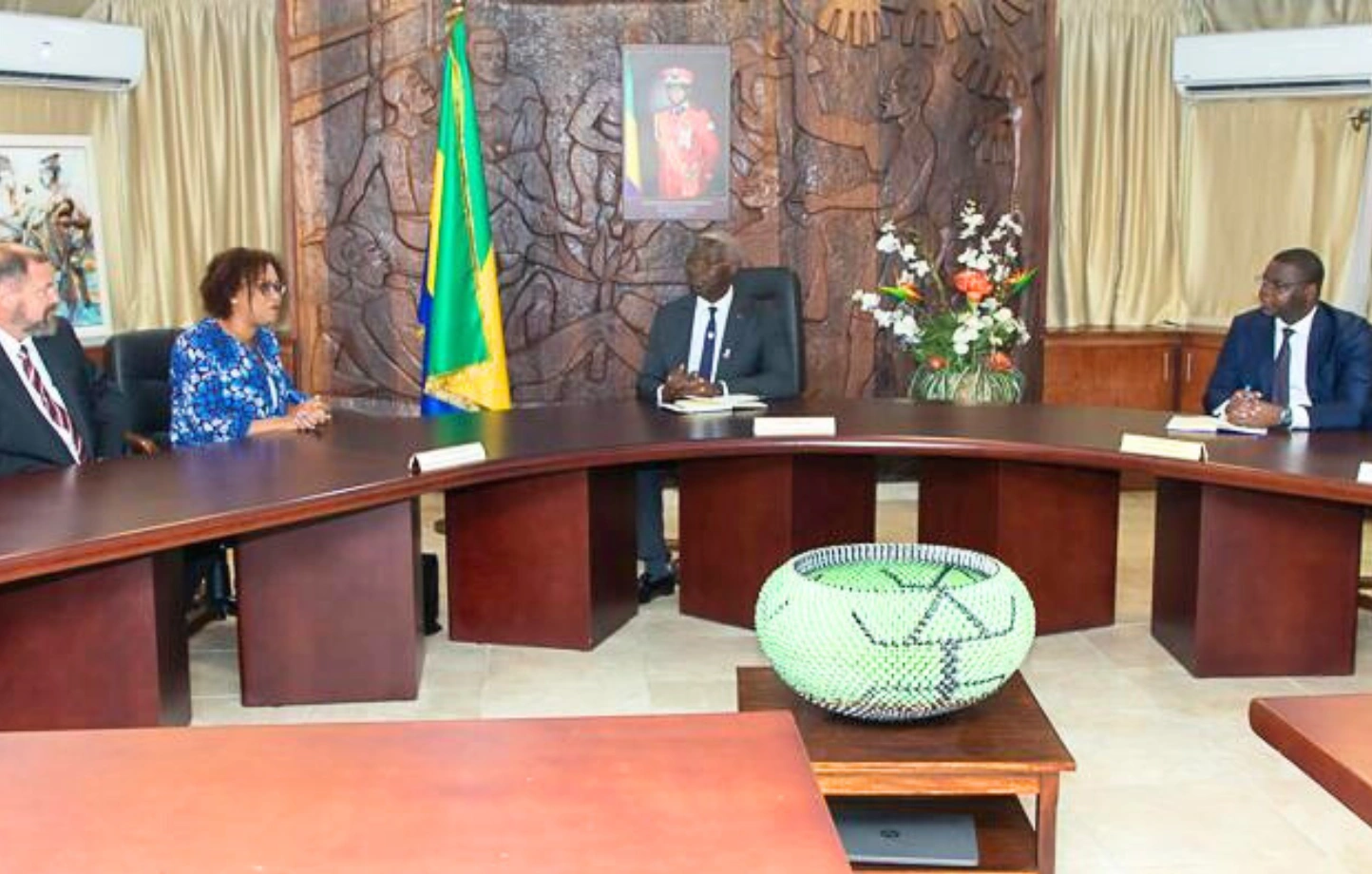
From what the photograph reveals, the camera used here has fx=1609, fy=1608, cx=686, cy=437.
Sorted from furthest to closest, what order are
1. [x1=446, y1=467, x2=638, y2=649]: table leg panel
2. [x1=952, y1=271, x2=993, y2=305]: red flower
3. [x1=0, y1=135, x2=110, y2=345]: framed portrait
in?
1. [x1=0, y1=135, x2=110, y2=345]: framed portrait
2. [x1=952, y1=271, x2=993, y2=305]: red flower
3. [x1=446, y1=467, x2=638, y2=649]: table leg panel

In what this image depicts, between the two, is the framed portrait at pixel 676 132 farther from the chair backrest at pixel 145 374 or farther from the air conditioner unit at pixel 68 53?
the chair backrest at pixel 145 374

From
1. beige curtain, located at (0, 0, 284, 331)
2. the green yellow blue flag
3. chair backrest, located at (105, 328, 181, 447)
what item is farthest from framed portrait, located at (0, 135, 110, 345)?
the green yellow blue flag

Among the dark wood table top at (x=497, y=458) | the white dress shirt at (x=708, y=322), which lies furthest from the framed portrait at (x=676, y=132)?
the dark wood table top at (x=497, y=458)

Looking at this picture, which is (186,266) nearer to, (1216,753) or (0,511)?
(0,511)

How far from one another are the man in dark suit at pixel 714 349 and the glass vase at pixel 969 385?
1.49ft

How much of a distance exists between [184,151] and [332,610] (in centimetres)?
323

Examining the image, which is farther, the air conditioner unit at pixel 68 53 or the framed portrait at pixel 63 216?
the framed portrait at pixel 63 216

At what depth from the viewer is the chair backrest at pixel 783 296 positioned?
17.6 ft

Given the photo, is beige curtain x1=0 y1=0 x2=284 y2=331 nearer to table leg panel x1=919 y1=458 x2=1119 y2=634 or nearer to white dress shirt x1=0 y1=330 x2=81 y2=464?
white dress shirt x1=0 y1=330 x2=81 y2=464

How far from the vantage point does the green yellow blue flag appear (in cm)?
572

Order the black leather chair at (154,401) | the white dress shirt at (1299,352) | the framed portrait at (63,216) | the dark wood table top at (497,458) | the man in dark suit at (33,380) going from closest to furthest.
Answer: the dark wood table top at (497,458) → the man in dark suit at (33,380) → the white dress shirt at (1299,352) → the black leather chair at (154,401) → the framed portrait at (63,216)

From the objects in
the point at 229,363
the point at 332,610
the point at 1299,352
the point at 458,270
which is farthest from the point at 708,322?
the point at 1299,352

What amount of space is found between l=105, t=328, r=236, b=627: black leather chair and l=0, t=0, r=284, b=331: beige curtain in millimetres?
1585

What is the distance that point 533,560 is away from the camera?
4.69m
